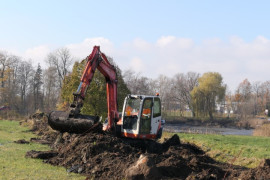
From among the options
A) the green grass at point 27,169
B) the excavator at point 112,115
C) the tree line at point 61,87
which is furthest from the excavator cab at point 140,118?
the tree line at point 61,87

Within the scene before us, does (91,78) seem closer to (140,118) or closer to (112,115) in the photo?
(112,115)

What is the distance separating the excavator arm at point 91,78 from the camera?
1173 cm

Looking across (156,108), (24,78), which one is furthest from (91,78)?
(24,78)

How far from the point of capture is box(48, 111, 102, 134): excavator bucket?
11.7 m

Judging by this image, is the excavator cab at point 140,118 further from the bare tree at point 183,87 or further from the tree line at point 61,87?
the bare tree at point 183,87

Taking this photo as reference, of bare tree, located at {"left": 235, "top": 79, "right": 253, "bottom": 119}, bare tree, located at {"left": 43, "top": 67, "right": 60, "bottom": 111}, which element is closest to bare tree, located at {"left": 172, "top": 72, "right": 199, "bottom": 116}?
bare tree, located at {"left": 235, "top": 79, "right": 253, "bottom": 119}

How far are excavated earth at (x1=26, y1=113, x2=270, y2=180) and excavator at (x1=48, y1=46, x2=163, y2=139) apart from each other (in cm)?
44

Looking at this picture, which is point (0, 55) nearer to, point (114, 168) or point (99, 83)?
point (99, 83)

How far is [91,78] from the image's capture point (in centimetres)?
1233

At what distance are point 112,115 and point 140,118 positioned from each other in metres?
1.45

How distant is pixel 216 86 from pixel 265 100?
79.4 feet

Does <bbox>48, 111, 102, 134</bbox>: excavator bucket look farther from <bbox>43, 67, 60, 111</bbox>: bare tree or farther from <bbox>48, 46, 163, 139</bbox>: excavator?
<bbox>43, 67, 60, 111</bbox>: bare tree

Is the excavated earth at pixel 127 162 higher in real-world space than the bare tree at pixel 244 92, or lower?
lower

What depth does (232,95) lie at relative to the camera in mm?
88812
